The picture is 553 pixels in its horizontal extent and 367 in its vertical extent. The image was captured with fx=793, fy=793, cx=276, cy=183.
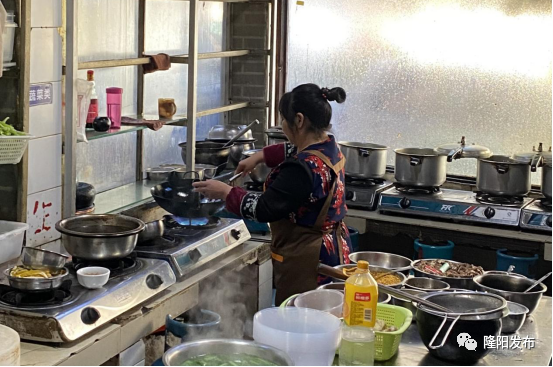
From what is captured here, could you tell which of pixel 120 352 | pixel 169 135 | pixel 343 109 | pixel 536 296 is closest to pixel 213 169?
pixel 169 135

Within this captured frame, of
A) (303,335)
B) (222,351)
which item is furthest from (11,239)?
(303,335)

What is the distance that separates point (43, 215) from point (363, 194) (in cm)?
242

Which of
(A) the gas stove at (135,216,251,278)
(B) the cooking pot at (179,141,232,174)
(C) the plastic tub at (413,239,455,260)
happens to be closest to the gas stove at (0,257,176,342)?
(A) the gas stove at (135,216,251,278)

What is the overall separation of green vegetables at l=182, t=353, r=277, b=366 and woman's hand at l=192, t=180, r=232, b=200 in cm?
156

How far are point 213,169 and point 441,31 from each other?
81.6 inches

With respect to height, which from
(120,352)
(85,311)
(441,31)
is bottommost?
(120,352)

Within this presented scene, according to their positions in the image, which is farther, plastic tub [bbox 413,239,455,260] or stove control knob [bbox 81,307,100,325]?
plastic tub [bbox 413,239,455,260]

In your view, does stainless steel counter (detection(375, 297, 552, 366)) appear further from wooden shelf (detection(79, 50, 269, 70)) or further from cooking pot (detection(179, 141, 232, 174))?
cooking pot (detection(179, 141, 232, 174))

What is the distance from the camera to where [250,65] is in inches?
247

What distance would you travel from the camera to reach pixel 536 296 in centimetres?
321

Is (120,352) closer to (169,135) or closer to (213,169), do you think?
(213,169)

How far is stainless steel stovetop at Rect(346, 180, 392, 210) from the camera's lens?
215 inches

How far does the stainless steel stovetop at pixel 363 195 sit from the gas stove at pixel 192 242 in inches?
49.4

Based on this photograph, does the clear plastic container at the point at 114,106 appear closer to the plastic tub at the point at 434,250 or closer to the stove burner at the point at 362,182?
the stove burner at the point at 362,182
